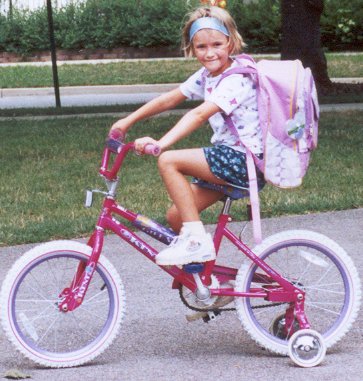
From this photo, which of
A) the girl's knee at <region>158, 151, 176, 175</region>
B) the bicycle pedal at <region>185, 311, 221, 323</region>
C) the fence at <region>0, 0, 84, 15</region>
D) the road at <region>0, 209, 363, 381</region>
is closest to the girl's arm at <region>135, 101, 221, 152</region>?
the girl's knee at <region>158, 151, 176, 175</region>

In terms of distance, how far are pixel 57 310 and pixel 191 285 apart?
1.93 feet

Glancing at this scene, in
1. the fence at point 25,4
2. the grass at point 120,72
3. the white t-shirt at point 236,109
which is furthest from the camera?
the fence at point 25,4

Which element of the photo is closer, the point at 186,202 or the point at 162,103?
the point at 186,202

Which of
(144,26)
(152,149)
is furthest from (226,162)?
(144,26)

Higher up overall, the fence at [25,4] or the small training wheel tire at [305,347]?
the small training wheel tire at [305,347]

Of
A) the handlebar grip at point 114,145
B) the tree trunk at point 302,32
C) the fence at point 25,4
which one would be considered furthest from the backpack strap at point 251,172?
the fence at point 25,4

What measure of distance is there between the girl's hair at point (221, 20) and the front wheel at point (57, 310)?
98cm

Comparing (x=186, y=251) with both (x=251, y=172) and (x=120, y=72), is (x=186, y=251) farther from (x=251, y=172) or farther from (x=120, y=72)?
(x=120, y=72)

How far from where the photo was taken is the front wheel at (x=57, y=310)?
4.75 m

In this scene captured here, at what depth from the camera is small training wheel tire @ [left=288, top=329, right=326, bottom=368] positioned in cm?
478

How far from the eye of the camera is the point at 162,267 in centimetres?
483

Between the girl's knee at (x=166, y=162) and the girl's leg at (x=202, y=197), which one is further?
the girl's leg at (x=202, y=197)

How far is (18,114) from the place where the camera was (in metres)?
14.8

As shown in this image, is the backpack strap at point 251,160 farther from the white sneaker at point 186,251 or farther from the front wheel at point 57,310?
the front wheel at point 57,310
